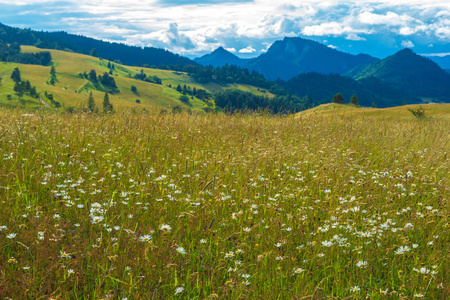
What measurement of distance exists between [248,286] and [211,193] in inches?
72.1

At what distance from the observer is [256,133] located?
9711mm

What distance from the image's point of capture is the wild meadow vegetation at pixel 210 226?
10.6 ft

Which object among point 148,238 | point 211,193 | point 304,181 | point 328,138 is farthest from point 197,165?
point 328,138

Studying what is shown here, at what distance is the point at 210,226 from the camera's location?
11.5 feet

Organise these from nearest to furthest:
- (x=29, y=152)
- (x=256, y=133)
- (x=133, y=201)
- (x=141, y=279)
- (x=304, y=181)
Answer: (x=141, y=279)
(x=133, y=201)
(x=304, y=181)
(x=29, y=152)
(x=256, y=133)

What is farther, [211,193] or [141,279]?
[211,193]

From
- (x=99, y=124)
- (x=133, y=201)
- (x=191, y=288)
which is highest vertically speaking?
(x=99, y=124)

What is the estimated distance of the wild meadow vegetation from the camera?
322 centimetres

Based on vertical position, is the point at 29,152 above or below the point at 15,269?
above

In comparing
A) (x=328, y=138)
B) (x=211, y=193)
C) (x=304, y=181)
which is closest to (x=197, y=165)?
(x=211, y=193)

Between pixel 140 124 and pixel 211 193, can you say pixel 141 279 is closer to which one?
pixel 211 193

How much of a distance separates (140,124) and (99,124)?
112 cm

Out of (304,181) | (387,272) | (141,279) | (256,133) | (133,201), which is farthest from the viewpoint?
(256,133)

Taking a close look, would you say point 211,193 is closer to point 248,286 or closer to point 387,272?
point 248,286
